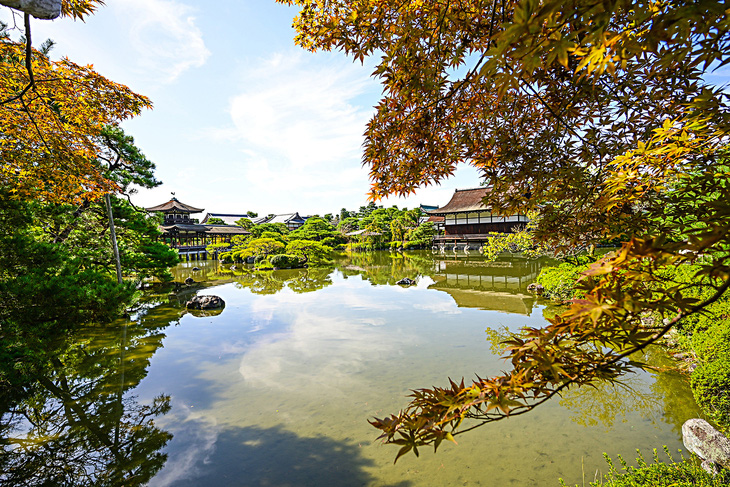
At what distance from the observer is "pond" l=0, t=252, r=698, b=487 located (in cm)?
298

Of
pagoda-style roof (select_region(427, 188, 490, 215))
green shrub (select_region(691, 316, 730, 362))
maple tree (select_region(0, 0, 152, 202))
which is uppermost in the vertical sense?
pagoda-style roof (select_region(427, 188, 490, 215))

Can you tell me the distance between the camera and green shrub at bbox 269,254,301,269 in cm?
1909

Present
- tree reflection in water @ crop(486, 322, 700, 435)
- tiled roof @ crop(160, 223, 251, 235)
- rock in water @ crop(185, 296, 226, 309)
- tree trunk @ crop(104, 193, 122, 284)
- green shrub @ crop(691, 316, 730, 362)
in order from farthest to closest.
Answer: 1. tiled roof @ crop(160, 223, 251, 235)
2. rock in water @ crop(185, 296, 226, 309)
3. tree trunk @ crop(104, 193, 122, 284)
4. tree reflection in water @ crop(486, 322, 700, 435)
5. green shrub @ crop(691, 316, 730, 362)

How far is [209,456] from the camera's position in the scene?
3.21 m

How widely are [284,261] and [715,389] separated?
18.4 m

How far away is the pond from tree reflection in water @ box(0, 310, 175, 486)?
18mm

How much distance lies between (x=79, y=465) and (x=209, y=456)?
1.26 meters

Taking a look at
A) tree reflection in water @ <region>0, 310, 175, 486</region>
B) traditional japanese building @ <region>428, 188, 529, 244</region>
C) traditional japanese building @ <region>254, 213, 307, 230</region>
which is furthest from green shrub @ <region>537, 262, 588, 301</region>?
traditional japanese building @ <region>254, 213, 307, 230</region>

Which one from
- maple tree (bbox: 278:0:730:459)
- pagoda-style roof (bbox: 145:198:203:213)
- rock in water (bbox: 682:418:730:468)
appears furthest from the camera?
pagoda-style roof (bbox: 145:198:203:213)

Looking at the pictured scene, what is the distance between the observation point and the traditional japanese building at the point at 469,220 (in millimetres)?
22953

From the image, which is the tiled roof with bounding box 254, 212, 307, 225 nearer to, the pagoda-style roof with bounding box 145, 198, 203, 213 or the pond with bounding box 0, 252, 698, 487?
the pagoda-style roof with bounding box 145, 198, 203, 213

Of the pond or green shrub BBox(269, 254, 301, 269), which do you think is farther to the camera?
green shrub BBox(269, 254, 301, 269)

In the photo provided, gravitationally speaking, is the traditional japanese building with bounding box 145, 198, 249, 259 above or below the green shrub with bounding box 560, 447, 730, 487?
above

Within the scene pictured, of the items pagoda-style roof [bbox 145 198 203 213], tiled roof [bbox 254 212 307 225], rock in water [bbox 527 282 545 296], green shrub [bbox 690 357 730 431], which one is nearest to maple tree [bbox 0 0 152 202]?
green shrub [bbox 690 357 730 431]
